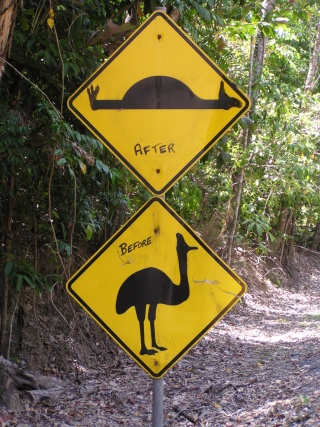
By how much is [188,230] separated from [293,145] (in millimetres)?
11241

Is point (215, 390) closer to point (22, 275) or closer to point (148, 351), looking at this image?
point (22, 275)

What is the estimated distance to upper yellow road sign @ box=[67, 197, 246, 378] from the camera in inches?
139

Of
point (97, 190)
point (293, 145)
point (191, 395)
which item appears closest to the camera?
point (191, 395)

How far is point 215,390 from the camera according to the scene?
7.37 metres

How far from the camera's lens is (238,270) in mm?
16016

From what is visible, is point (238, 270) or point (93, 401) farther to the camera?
point (238, 270)

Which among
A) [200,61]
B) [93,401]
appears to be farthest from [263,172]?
[200,61]

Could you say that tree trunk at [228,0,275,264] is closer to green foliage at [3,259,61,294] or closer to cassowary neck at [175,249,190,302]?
green foliage at [3,259,61,294]

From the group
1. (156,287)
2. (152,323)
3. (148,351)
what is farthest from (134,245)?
(148,351)

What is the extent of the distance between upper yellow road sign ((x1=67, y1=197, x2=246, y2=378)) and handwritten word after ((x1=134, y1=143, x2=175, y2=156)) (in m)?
0.26

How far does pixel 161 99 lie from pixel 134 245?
79 cm

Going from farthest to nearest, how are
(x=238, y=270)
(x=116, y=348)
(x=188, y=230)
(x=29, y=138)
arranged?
(x=238, y=270), (x=116, y=348), (x=29, y=138), (x=188, y=230)

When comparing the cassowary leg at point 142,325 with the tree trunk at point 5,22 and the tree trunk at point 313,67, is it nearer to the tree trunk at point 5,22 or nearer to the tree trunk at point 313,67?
the tree trunk at point 5,22

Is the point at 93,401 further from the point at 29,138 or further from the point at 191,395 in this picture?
the point at 29,138
